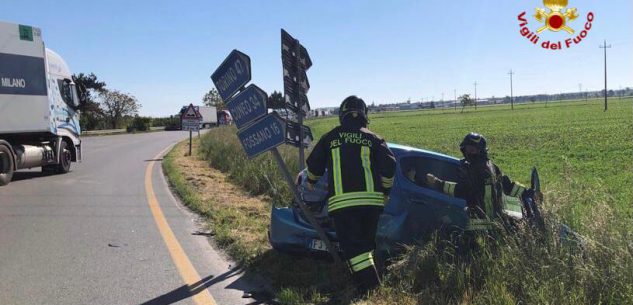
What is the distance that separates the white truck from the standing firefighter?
428 inches

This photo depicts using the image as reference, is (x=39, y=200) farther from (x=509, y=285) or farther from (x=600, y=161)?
(x=600, y=161)

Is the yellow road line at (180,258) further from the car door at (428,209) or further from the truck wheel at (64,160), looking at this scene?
the truck wheel at (64,160)

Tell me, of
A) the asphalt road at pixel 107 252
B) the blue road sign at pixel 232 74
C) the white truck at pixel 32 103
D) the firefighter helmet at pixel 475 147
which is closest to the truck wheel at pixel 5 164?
the white truck at pixel 32 103

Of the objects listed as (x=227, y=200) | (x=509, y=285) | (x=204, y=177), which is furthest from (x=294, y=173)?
(x=509, y=285)

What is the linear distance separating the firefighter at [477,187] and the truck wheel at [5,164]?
11.3 meters

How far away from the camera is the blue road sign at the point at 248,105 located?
5578mm

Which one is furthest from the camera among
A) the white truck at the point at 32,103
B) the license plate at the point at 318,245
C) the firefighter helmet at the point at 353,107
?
the white truck at the point at 32,103

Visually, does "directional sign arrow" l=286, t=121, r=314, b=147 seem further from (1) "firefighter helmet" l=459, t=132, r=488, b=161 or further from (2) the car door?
(1) "firefighter helmet" l=459, t=132, r=488, b=161

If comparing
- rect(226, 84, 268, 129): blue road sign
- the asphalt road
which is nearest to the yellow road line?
the asphalt road

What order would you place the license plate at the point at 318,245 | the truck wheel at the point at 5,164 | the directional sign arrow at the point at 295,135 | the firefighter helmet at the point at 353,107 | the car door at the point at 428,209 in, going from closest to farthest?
the firefighter helmet at the point at 353,107, the car door at the point at 428,209, the license plate at the point at 318,245, the directional sign arrow at the point at 295,135, the truck wheel at the point at 5,164

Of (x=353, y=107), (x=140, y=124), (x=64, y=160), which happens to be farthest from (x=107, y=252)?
(x=140, y=124)

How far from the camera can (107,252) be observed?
6.55 m

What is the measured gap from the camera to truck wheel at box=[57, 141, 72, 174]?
51.2 feet

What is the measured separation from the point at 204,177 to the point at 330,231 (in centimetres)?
872
